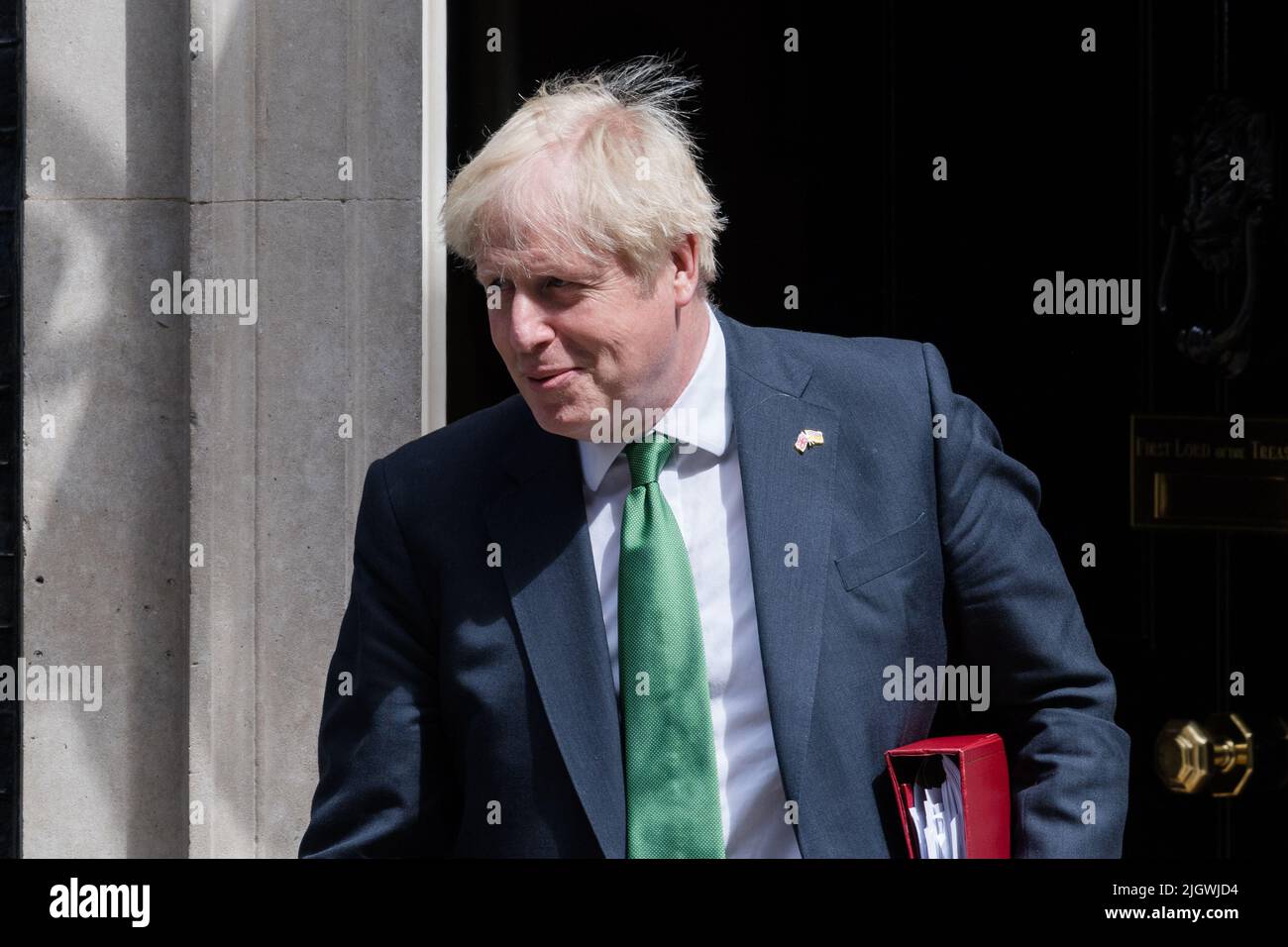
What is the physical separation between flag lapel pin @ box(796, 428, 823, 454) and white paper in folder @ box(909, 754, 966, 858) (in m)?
0.54

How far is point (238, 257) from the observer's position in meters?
3.76

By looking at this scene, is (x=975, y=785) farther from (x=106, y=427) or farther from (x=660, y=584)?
(x=106, y=427)

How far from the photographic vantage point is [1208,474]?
3312 millimetres

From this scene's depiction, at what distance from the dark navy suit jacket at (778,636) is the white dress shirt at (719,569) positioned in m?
0.04

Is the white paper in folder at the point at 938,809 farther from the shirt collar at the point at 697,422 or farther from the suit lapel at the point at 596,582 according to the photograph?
the shirt collar at the point at 697,422

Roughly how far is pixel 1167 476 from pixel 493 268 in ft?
6.31

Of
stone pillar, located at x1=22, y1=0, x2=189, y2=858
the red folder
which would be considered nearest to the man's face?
the red folder

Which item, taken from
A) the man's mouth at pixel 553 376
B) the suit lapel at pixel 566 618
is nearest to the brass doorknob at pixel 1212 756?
the suit lapel at pixel 566 618

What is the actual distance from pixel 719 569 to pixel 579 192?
0.66 meters

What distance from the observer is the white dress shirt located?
89.0 inches

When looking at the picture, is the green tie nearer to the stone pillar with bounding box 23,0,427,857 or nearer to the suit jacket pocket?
the suit jacket pocket

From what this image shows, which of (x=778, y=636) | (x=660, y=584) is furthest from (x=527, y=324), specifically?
(x=778, y=636)
